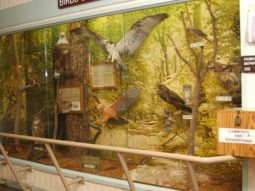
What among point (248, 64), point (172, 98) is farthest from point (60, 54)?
point (248, 64)

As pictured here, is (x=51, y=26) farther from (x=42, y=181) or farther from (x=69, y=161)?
(x=42, y=181)

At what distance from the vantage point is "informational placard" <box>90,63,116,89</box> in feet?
12.9

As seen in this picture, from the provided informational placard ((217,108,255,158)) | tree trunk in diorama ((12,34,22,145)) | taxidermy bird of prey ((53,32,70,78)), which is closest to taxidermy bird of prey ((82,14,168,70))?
taxidermy bird of prey ((53,32,70,78))

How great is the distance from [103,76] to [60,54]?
837mm

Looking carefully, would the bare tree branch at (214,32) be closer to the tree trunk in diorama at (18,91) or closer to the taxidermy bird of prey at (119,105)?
the taxidermy bird of prey at (119,105)

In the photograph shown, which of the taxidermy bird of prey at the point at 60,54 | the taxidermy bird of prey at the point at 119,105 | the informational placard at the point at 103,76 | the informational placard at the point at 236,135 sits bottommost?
the informational placard at the point at 236,135

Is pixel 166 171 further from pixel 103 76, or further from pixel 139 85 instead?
pixel 103 76

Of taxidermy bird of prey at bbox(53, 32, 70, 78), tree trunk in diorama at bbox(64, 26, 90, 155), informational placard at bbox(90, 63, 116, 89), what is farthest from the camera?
taxidermy bird of prey at bbox(53, 32, 70, 78)

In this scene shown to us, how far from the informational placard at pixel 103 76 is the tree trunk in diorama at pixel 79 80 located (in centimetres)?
12

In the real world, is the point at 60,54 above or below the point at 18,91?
above

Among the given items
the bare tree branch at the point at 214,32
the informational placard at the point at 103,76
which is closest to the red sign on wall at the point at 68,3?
the informational placard at the point at 103,76

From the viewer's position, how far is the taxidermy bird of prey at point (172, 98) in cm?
333

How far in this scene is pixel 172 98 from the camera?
3.43 metres

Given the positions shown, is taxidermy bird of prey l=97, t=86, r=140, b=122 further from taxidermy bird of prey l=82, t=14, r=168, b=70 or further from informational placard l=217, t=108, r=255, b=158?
informational placard l=217, t=108, r=255, b=158
